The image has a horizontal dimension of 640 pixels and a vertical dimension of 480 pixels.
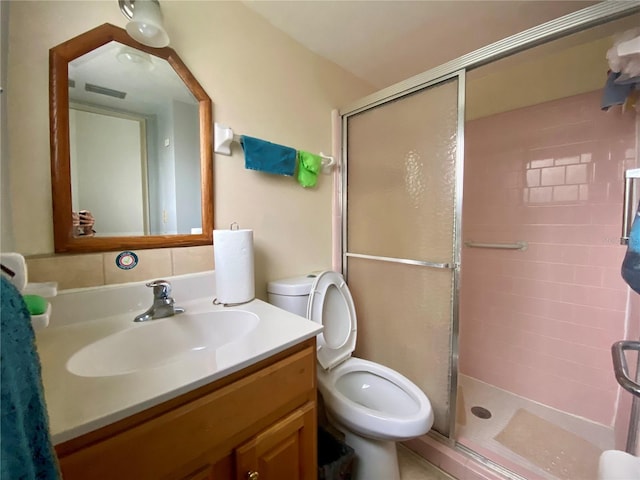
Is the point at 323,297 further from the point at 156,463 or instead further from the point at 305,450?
the point at 156,463

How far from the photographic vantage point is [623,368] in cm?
71

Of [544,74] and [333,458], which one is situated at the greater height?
[544,74]

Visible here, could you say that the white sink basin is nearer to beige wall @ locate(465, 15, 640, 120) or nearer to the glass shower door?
the glass shower door

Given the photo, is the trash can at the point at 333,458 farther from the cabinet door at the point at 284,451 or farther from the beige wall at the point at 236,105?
the beige wall at the point at 236,105

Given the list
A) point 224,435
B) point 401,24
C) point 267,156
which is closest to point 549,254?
point 401,24

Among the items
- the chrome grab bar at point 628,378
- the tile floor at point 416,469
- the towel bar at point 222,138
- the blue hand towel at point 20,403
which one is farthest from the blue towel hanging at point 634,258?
the towel bar at point 222,138

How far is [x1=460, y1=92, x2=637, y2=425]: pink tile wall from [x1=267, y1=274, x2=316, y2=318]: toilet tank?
1.40 metres

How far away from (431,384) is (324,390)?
62 centimetres

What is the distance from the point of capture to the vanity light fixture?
0.85 metres

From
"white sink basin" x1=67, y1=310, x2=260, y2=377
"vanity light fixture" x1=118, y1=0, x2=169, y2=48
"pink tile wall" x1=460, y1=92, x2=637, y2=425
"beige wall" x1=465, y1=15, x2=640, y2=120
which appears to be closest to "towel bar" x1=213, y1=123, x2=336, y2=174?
"vanity light fixture" x1=118, y1=0, x2=169, y2=48

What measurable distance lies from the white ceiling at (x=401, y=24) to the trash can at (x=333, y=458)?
202 centimetres

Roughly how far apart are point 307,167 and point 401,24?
88 cm

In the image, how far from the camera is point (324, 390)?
1.15m

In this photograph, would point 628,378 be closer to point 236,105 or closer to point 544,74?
point 236,105
